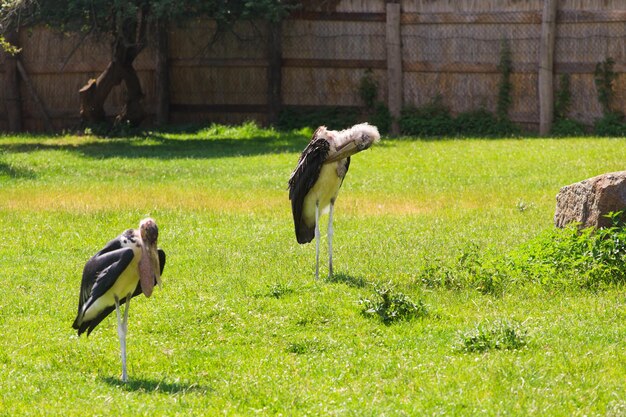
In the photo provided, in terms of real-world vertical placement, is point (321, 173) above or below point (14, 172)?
above

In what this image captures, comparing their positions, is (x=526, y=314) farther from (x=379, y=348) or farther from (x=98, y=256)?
(x=98, y=256)

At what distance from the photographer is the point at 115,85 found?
23.6m

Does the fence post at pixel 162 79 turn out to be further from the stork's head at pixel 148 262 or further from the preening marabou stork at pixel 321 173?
the stork's head at pixel 148 262

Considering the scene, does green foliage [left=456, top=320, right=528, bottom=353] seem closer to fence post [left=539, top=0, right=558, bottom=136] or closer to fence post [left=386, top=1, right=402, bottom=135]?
fence post [left=539, top=0, right=558, bottom=136]

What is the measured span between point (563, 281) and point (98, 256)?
410 cm

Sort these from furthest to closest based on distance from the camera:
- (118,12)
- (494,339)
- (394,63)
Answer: (394,63)
(118,12)
(494,339)

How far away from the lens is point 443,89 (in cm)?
2253

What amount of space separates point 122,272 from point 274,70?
17.0 m

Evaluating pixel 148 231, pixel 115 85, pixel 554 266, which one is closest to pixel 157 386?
pixel 148 231

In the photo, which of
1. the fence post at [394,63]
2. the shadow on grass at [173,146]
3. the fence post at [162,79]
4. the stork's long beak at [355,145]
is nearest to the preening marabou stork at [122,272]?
the stork's long beak at [355,145]

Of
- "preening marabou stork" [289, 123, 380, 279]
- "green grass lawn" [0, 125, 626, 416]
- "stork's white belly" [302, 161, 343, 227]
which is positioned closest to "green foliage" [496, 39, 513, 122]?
"green grass lawn" [0, 125, 626, 416]

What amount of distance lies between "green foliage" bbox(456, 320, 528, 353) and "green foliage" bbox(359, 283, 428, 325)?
0.80m

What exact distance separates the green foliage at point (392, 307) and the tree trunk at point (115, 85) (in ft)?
49.6

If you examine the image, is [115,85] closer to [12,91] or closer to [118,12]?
[118,12]
